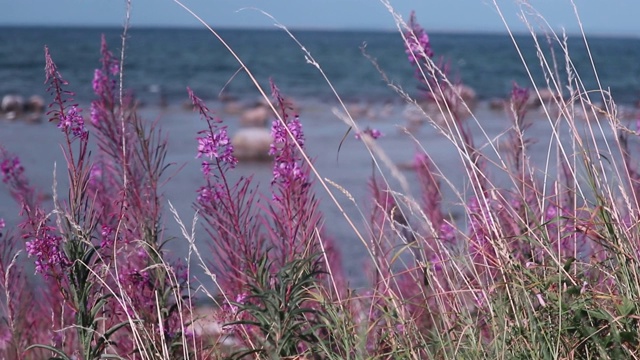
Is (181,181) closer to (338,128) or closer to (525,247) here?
(338,128)

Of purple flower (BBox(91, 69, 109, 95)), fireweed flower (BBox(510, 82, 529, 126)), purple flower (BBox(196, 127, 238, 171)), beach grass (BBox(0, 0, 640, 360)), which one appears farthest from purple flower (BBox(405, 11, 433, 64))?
purple flower (BBox(91, 69, 109, 95))

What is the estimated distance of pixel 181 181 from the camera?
10.3m

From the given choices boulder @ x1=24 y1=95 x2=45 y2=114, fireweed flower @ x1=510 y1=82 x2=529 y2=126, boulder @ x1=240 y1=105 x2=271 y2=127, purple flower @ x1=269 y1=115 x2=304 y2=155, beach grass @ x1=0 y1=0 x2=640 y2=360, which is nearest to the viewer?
→ beach grass @ x1=0 y1=0 x2=640 y2=360

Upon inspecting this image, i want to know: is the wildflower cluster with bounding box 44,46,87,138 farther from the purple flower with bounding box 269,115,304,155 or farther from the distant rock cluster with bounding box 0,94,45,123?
the distant rock cluster with bounding box 0,94,45,123

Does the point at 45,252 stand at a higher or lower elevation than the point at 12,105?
higher

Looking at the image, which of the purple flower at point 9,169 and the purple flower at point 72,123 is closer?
the purple flower at point 72,123

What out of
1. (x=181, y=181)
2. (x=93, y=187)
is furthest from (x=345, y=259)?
(x=93, y=187)

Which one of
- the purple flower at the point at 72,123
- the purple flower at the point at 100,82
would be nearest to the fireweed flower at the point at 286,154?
the purple flower at the point at 72,123

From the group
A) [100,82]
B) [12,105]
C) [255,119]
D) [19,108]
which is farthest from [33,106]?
[100,82]

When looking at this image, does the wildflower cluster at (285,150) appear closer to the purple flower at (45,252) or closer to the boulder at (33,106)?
the purple flower at (45,252)

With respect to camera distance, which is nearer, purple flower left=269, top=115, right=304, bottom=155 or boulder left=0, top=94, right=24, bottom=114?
purple flower left=269, top=115, right=304, bottom=155

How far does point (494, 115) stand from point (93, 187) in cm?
1783

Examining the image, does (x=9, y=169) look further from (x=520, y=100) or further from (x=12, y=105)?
(x=12, y=105)

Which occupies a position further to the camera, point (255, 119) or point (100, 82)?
point (255, 119)
